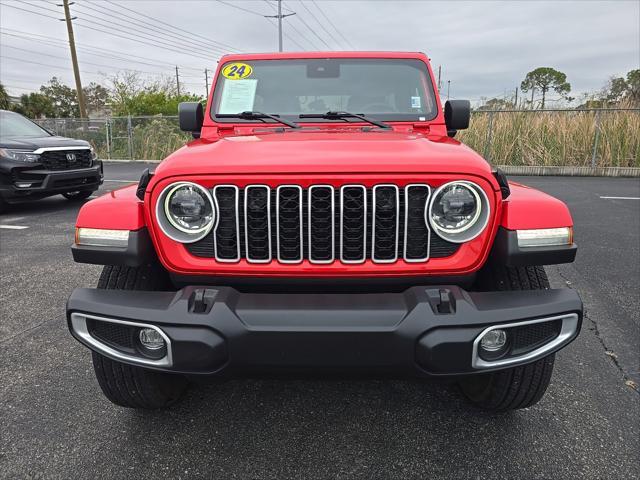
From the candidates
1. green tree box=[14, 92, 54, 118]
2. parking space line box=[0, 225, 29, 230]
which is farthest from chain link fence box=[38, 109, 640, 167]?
green tree box=[14, 92, 54, 118]

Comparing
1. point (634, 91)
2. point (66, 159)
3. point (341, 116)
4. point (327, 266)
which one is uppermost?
point (634, 91)

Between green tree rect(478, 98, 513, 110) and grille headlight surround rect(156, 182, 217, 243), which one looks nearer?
grille headlight surround rect(156, 182, 217, 243)

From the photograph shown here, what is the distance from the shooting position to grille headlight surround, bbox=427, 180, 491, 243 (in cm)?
172

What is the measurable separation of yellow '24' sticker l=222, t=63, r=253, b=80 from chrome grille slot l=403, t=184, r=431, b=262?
6.00ft

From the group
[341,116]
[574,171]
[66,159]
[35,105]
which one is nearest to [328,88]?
[341,116]

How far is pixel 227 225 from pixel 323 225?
0.36m

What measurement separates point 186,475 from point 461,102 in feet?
8.41

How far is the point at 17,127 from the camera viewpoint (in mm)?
7727

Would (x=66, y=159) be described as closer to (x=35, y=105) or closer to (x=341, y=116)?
(x=341, y=116)

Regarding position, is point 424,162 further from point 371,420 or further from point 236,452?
point 236,452

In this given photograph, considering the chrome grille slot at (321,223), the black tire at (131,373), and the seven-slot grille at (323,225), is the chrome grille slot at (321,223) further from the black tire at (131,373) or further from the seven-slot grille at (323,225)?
the black tire at (131,373)

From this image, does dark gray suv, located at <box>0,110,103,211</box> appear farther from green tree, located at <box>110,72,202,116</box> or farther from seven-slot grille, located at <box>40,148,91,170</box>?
green tree, located at <box>110,72,202,116</box>

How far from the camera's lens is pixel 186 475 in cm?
187

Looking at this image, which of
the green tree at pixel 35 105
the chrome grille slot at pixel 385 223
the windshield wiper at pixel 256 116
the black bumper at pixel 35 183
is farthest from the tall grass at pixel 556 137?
the green tree at pixel 35 105
